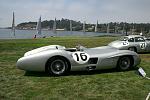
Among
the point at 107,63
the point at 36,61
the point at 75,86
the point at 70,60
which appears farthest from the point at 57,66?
the point at 107,63

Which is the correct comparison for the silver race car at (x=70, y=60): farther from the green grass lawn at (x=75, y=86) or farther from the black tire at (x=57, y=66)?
the green grass lawn at (x=75, y=86)

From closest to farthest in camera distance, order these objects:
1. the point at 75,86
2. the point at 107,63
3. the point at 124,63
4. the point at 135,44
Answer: the point at 75,86
the point at 107,63
the point at 124,63
the point at 135,44

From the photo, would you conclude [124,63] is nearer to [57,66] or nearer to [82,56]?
[82,56]

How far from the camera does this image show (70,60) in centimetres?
900

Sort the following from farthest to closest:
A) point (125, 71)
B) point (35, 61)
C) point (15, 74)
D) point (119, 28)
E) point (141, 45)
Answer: point (119, 28) < point (141, 45) < point (125, 71) < point (15, 74) < point (35, 61)

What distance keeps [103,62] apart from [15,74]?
3.08 m

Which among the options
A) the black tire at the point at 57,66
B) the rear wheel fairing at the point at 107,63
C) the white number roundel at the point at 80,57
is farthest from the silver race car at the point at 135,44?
the black tire at the point at 57,66

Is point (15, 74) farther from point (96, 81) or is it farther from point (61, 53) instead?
point (96, 81)

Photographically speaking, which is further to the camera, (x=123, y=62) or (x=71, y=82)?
(x=123, y=62)

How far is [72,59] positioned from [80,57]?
0.31 metres

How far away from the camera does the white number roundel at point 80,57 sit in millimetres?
9086

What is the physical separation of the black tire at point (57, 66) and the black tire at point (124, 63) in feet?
6.82

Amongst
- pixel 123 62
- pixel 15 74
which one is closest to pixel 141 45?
pixel 123 62

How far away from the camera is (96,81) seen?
27.1 ft
